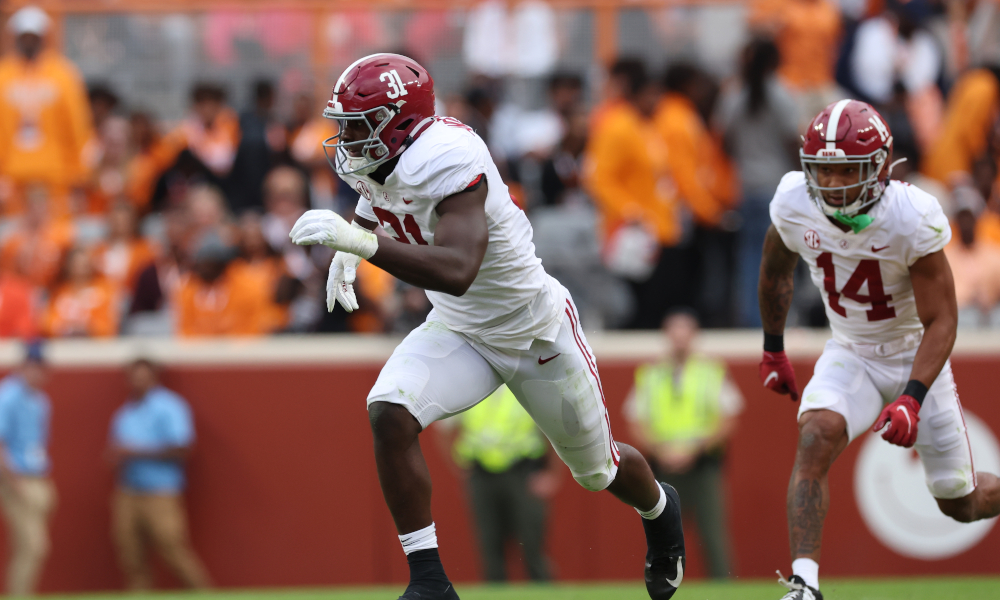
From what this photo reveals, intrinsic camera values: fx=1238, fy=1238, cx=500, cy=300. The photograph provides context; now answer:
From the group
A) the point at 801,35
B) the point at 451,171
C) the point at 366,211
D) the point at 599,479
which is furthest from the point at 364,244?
the point at 801,35

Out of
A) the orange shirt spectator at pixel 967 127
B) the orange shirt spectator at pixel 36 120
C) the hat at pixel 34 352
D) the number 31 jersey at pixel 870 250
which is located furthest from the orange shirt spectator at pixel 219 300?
the orange shirt spectator at pixel 967 127

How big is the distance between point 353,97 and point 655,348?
5.23 metres

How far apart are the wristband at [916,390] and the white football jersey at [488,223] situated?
4.33ft

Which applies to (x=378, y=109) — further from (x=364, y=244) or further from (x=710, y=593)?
(x=710, y=593)

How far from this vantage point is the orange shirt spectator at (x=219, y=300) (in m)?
9.03

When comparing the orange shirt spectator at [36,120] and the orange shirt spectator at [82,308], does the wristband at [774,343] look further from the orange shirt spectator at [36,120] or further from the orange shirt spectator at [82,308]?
the orange shirt spectator at [36,120]

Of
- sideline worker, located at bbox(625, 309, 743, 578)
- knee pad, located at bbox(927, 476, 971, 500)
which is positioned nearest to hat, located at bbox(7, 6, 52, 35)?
sideline worker, located at bbox(625, 309, 743, 578)

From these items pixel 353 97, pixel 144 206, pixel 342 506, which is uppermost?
pixel 353 97

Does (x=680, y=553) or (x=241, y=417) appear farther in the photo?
(x=241, y=417)

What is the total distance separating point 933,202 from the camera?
4816 mm

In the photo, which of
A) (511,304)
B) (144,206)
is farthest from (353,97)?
(144,206)

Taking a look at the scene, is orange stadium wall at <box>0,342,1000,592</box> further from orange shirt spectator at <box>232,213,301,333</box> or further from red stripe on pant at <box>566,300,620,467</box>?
red stripe on pant at <box>566,300,620,467</box>

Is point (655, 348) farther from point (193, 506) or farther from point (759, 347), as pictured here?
point (193, 506)

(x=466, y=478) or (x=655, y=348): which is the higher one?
(x=655, y=348)
